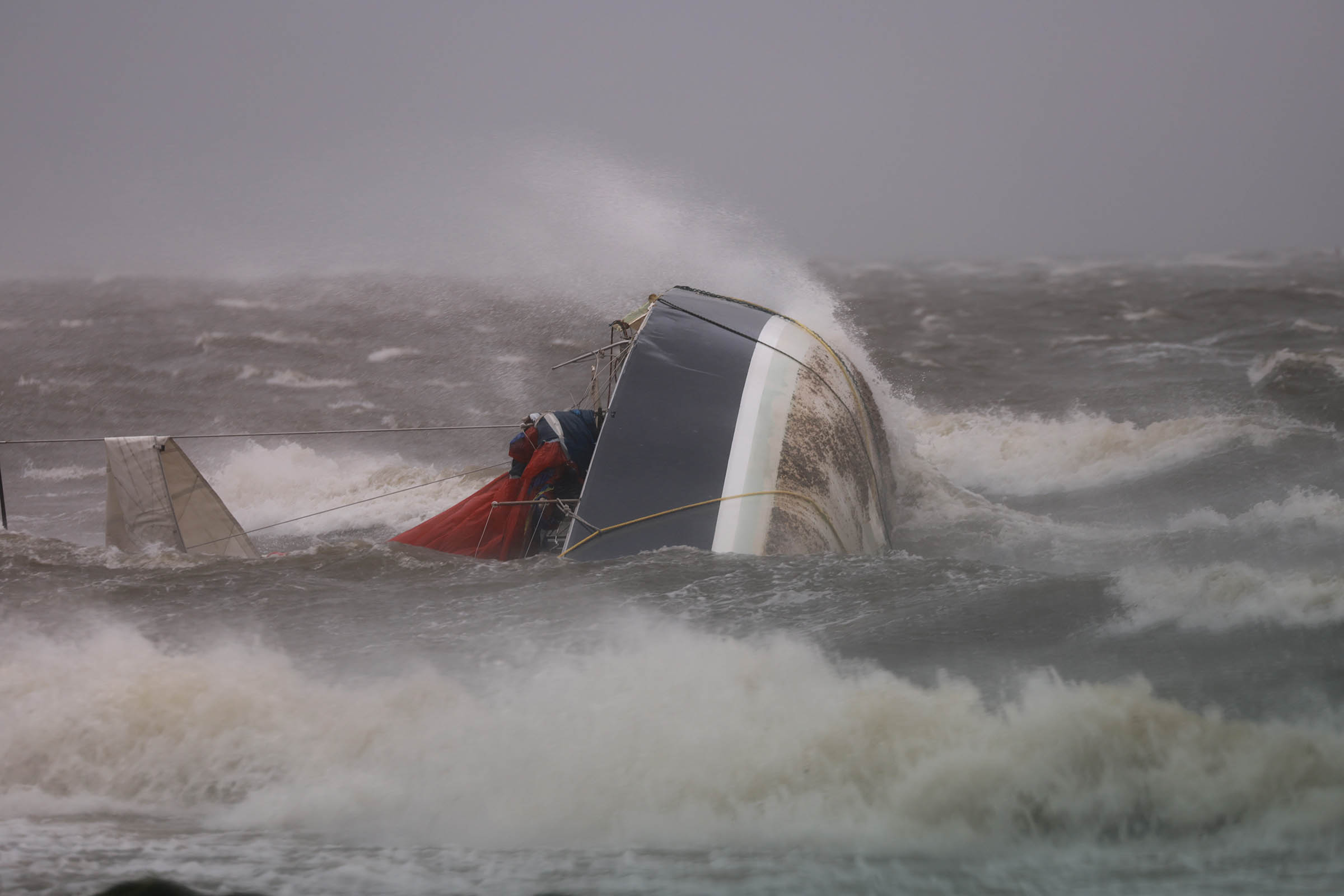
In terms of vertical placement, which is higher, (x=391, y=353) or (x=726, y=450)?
(x=391, y=353)

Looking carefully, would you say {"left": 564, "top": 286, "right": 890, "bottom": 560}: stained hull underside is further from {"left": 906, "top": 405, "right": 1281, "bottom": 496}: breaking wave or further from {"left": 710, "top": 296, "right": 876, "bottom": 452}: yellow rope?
{"left": 906, "top": 405, "right": 1281, "bottom": 496}: breaking wave

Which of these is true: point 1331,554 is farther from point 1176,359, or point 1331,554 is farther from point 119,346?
point 119,346

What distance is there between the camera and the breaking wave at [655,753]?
1988mm

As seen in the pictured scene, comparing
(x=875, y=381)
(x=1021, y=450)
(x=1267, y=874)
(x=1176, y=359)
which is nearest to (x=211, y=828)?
(x=1267, y=874)

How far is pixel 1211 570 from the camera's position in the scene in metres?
2.77

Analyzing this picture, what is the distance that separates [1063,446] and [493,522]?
12.5 feet

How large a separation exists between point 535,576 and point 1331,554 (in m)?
2.47

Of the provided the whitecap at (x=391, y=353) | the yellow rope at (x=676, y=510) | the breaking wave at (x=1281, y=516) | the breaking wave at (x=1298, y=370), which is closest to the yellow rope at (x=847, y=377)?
the yellow rope at (x=676, y=510)

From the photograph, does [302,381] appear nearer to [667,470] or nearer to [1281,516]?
[667,470]

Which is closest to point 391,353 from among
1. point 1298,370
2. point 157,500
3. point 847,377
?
point 157,500

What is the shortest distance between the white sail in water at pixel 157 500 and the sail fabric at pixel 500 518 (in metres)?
0.73

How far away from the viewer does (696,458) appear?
356cm

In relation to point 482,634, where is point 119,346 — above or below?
above

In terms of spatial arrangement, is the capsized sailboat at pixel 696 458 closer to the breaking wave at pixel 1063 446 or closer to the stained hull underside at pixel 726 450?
the stained hull underside at pixel 726 450
